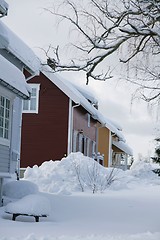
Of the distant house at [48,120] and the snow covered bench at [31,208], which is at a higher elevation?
the distant house at [48,120]

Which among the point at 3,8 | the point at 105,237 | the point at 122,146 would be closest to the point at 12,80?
the point at 3,8

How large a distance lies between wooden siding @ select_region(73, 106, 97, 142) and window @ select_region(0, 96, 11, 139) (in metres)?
13.4

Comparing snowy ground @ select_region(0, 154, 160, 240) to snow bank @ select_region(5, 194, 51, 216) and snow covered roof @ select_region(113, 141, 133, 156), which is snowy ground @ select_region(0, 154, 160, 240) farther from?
snow covered roof @ select_region(113, 141, 133, 156)

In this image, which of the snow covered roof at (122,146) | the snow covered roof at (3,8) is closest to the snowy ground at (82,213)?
the snow covered roof at (3,8)

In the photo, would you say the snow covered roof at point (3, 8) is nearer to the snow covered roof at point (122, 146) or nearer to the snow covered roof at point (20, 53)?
the snow covered roof at point (20, 53)

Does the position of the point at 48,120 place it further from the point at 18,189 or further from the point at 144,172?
the point at 18,189

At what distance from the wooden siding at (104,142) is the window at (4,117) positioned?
2711cm

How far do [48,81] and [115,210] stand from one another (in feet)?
43.3

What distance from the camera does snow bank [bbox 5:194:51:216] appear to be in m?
11.1

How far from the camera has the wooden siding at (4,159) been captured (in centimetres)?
1360

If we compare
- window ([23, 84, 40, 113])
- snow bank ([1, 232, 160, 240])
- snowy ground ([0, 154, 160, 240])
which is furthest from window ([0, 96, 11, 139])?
window ([23, 84, 40, 113])

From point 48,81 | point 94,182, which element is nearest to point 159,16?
point 94,182

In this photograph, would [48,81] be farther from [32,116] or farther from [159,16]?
[159,16]

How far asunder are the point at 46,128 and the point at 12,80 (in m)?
13.3
